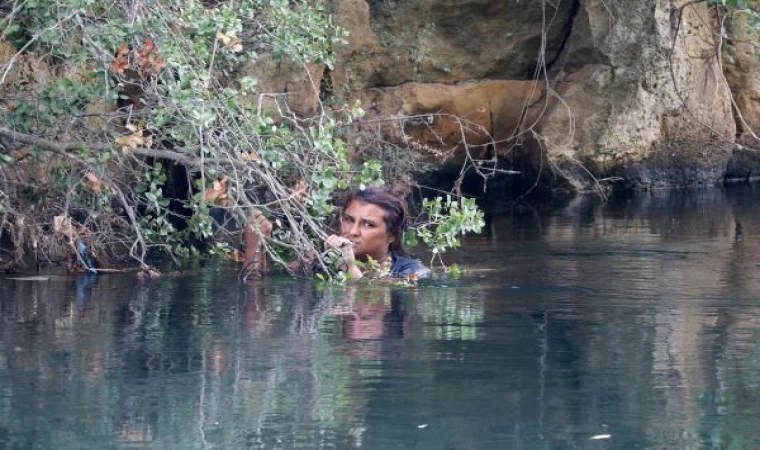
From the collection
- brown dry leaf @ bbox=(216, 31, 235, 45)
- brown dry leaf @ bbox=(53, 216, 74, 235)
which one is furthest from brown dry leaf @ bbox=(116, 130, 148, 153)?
brown dry leaf @ bbox=(53, 216, 74, 235)

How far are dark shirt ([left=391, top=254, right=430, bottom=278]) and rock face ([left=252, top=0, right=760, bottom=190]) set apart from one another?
667 centimetres

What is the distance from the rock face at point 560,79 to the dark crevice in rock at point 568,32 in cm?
2

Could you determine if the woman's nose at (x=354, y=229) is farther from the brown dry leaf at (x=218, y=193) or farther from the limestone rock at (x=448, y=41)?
the limestone rock at (x=448, y=41)

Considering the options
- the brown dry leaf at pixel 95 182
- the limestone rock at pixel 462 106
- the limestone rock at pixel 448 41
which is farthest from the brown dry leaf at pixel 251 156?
the limestone rock at pixel 462 106

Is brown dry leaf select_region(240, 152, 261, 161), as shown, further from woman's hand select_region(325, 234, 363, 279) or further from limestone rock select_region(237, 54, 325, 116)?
limestone rock select_region(237, 54, 325, 116)

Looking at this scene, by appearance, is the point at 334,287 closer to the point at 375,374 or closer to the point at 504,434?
the point at 375,374

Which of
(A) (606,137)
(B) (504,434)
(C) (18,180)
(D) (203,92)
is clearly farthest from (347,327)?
(A) (606,137)

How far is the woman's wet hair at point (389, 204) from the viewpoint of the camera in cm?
963

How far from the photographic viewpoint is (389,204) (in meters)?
9.63

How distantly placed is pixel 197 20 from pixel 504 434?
11.9 feet

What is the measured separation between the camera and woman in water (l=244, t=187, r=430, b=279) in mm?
9570

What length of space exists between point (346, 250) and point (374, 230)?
2.51 ft

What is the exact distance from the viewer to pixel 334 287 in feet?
29.3

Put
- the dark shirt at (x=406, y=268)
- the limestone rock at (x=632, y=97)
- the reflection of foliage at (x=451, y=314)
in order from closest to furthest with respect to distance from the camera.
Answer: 1. the reflection of foliage at (x=451, y=314)
2. the dark shirt at (x=406, y=268)
3. the limestone rock at (x=632, y=97)
